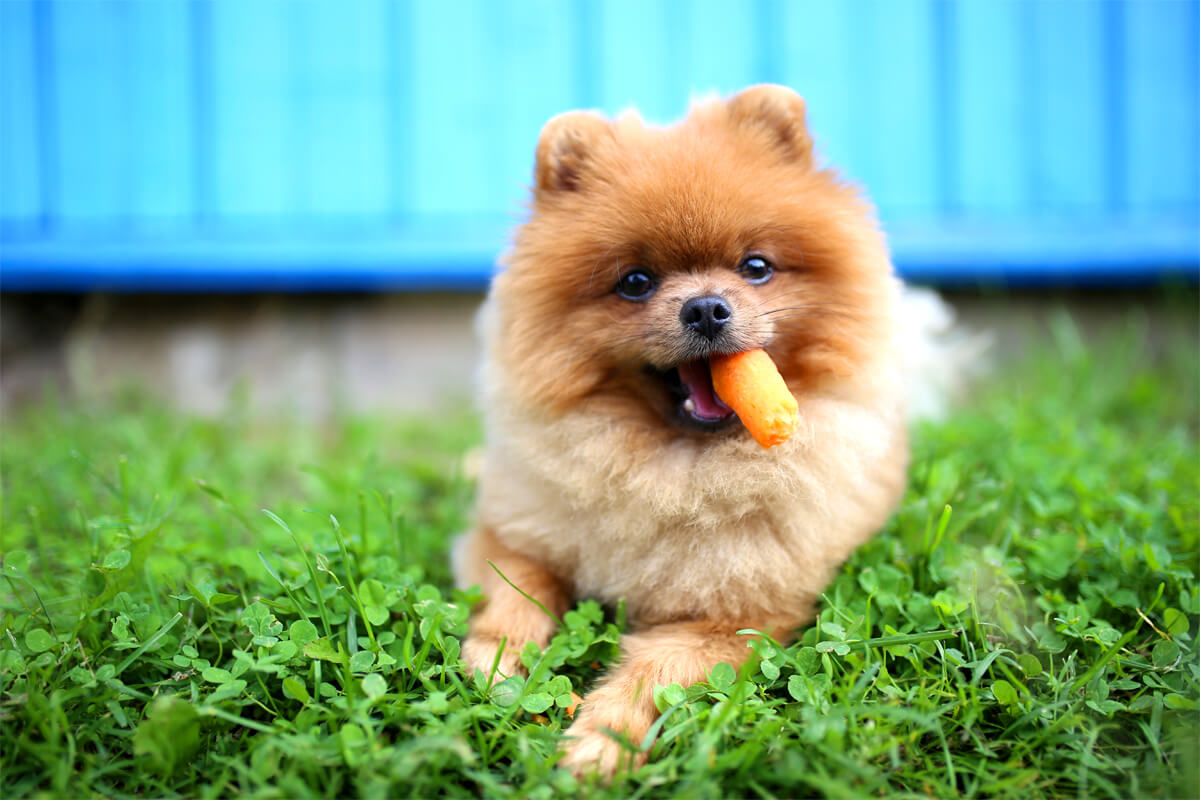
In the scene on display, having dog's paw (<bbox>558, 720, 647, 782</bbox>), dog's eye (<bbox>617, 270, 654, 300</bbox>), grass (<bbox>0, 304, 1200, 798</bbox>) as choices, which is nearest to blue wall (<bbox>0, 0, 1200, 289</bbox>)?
grass (<bbox>0, 304, 1200, 798</bbox>)

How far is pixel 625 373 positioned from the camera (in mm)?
1991

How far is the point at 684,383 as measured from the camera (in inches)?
78.9

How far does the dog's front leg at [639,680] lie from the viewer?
1525 mm

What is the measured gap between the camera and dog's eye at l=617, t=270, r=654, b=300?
76.9 inches

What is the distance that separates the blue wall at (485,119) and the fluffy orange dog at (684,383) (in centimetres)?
235

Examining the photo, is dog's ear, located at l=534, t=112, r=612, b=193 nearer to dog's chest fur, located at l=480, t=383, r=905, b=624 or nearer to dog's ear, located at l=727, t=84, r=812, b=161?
dog's ear, located at l=727, t=84, r=812, b=161

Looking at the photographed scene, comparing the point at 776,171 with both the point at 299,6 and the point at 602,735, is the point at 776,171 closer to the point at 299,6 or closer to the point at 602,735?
the point at 602,735

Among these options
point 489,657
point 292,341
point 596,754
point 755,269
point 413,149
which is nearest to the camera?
point 596,754

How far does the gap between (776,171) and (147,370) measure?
150 inches

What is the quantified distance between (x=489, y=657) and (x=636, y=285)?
36.3 inches

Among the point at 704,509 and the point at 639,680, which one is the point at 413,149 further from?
the point at 639,680

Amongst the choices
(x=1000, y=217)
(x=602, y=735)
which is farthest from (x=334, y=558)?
(x=1000, y=217)

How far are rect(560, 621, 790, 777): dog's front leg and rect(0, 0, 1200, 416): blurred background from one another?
2826 millimetres

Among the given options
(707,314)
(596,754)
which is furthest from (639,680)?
(707,314)
